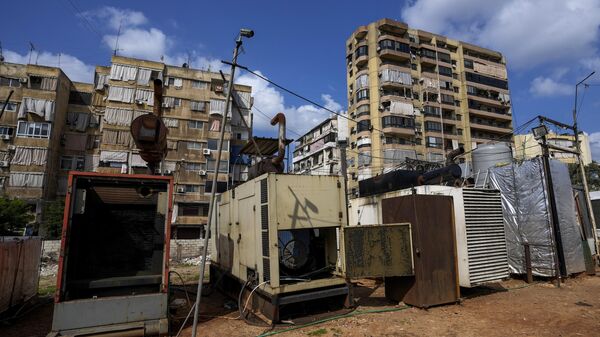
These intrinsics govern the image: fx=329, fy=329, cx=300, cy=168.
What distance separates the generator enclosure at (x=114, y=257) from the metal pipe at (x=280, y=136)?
286 cm

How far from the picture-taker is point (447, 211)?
7.79m

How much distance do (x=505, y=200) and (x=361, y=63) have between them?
3941 cm

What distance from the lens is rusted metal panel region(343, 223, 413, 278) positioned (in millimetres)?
7039

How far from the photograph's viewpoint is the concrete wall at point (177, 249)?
69.9 ft

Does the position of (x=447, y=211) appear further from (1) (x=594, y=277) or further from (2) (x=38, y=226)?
(2) (x=38, y=226)

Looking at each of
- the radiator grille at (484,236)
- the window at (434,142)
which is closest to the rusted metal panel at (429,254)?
the radiator grille at (484,236)

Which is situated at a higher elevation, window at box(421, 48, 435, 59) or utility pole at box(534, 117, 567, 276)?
window at box(421, 48, 435, 59)

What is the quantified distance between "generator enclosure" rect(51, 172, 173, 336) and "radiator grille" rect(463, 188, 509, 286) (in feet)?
23.6

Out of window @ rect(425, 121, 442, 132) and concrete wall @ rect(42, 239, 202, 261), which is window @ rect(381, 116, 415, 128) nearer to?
window @ rect(425, 121, 442, 132)

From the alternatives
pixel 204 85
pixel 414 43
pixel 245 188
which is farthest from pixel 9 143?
pixel 414 43

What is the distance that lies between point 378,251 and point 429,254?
1236 mm

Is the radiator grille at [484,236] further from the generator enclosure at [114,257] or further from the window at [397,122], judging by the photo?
the window at [397,122]

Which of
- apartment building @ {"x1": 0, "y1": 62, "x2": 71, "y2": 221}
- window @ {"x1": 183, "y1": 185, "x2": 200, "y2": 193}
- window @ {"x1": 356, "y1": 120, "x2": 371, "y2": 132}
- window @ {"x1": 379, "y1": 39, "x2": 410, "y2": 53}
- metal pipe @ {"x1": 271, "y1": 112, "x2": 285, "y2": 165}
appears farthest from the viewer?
window @ {"x1": 379, "y1": 39, "x2": 410, "y2": 53}

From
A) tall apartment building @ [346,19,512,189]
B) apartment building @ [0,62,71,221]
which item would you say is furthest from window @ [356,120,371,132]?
apartment building @ [0,62,71,221]
